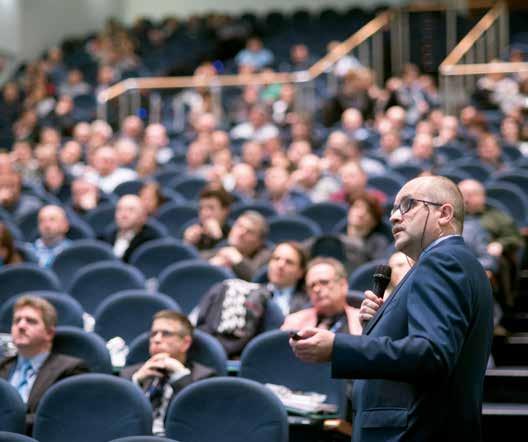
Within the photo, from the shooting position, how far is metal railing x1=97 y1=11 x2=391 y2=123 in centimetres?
1416

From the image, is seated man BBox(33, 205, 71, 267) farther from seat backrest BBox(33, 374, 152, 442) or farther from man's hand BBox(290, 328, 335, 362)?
man's hand BBox(290, 328, 335, 362)

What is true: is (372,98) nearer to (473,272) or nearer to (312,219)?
(312,219)

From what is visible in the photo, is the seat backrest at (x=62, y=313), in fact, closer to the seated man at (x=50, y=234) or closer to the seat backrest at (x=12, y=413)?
the seat backrest at (x=12, y=413)

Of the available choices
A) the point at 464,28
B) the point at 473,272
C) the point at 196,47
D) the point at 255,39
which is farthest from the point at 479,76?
the point at 473,272

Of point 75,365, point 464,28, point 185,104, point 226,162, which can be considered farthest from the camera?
point 464,28

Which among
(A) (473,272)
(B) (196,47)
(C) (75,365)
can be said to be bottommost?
(C) (75,365)

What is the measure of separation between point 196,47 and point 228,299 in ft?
39.5

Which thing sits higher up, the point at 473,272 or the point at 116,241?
the point at 473,272

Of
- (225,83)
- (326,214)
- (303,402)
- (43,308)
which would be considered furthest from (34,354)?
(225,83)

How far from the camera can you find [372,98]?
13.7 meters

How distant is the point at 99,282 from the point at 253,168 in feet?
13.8

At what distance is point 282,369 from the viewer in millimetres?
5945

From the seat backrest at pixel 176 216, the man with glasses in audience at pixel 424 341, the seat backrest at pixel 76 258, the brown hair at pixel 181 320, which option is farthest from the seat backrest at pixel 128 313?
the man with glasses in audience at pixel 424 341

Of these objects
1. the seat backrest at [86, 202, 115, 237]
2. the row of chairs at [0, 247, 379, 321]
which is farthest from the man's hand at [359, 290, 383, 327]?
the seat backrest at [86, 202, 115, 237]
